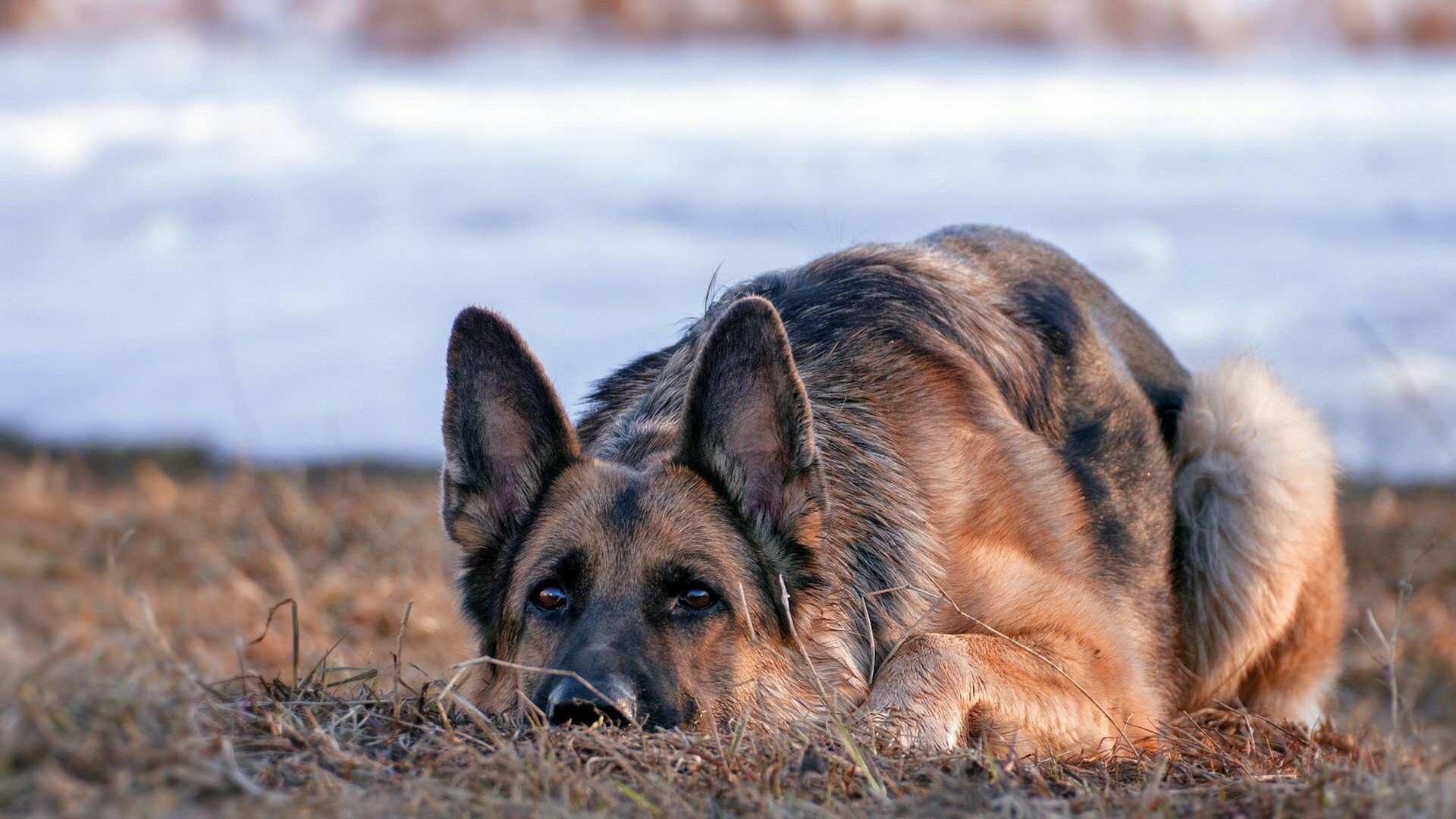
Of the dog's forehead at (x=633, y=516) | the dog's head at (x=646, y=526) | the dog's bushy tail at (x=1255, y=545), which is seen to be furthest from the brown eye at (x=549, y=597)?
the dog's bushy tail at (x=1255, y=545)

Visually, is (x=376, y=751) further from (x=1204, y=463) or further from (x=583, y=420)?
(x=1204, y=463)

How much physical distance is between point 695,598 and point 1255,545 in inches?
97.9

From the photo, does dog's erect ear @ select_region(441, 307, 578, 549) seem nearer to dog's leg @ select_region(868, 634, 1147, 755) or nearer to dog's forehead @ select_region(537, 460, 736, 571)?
dog's forehead @ select_region(537, 460, 736, 571)

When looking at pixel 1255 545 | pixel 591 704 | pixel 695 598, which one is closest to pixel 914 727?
pixel 695 598

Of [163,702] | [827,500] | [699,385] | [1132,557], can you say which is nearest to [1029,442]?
[1132,557]

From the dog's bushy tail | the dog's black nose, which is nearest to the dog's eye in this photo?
the dog's black nose

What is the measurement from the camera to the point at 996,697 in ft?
12.3

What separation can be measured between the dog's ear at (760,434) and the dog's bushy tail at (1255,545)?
1.95m

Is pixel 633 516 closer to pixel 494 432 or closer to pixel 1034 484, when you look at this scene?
pixel 494 432

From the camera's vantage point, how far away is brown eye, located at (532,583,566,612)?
358cm

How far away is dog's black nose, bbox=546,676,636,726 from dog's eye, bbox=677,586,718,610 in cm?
37

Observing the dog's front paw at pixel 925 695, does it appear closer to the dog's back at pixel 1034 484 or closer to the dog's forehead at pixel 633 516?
the dog's back at pixel 1034 484

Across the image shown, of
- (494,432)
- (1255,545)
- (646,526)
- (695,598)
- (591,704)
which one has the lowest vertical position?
(1255,545)

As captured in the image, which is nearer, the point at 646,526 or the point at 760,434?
the point at 646,526
